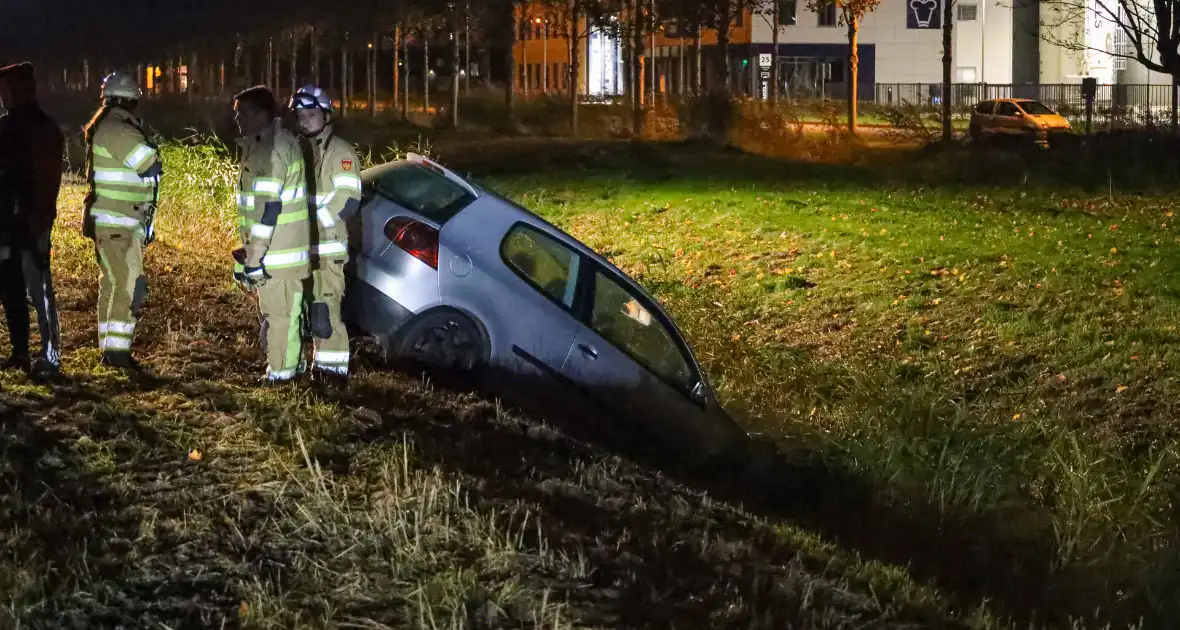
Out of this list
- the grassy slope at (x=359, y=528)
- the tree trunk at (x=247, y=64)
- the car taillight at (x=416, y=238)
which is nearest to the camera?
the grassy slope at (x=359, y=528)

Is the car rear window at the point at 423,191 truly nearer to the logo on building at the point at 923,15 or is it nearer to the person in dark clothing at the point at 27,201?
the person in dark clothing at the point at 27,201

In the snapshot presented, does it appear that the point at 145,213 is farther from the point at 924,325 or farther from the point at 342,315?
the point at 924,325

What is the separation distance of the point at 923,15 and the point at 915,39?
132 centimetres

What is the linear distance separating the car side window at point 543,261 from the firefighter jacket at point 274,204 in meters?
1.28

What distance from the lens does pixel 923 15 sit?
2494 inches

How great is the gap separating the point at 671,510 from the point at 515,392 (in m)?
2.35

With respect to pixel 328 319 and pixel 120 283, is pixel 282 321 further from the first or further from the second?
pixel 120 283

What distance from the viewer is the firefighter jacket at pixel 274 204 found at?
6.76 metres

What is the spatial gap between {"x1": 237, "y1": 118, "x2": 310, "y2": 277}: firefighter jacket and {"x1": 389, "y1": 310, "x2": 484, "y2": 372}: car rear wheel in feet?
3.05

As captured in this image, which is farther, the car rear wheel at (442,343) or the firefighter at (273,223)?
the car rear wheel at (442,343)

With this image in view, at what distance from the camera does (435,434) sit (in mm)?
6422

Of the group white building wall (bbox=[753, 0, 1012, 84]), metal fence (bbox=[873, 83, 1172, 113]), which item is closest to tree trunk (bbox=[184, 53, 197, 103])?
white building wall (bbox=[753, 0, 1012, 84])

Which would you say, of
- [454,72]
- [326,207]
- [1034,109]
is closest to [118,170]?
[326,207]

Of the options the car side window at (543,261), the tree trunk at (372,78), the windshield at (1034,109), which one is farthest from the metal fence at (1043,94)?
the car side window at (543,261)
